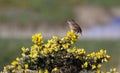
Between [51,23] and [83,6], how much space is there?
585 cm

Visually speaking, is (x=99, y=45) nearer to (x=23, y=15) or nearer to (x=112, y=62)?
(x=112, y=62)

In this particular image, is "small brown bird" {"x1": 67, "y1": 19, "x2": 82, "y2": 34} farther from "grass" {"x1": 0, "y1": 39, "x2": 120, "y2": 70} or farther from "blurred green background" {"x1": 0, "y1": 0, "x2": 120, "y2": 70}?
"blurred green background" {"x1": 0, "y1": 0, "x2": 120, "y2": 70}

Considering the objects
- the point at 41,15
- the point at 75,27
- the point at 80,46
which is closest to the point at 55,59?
the point at 75,27

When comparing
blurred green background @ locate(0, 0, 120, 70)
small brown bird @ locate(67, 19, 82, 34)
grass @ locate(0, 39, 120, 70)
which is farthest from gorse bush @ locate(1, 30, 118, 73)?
blurred green background @ locate(0, 0, 120, 70)

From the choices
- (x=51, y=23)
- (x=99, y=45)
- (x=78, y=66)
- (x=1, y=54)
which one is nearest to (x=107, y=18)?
(x=51, y=23)

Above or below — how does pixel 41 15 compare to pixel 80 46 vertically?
above

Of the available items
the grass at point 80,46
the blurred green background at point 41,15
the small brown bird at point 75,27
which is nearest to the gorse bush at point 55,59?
the small brown bird at point 75,27

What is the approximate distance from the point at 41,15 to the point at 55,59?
2743 centimetres

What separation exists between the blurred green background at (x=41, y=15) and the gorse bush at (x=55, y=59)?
1360cm

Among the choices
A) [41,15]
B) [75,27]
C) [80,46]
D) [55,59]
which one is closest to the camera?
[55,59]

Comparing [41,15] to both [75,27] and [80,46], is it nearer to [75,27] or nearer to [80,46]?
[80,46]

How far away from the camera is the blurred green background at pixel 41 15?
945 inches

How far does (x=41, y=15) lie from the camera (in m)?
36.2

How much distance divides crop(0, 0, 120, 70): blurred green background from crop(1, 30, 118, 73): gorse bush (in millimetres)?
13596
